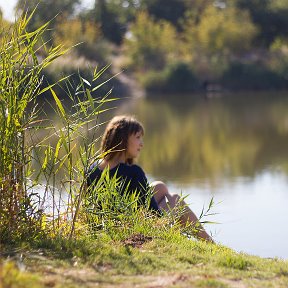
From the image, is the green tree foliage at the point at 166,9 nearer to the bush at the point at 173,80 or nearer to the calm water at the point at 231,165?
the bush at the point at 173,80

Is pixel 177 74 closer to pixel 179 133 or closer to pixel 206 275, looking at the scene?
pixel 179 133

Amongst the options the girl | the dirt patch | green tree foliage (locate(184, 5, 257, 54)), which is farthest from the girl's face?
green tree foliage (locate(184, 5, 257, 54))

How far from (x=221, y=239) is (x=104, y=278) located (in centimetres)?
342

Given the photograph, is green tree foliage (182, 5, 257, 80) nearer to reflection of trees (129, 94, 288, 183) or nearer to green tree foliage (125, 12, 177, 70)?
green tree foliage (125, 12, 177, 70)

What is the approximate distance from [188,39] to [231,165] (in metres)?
29.4

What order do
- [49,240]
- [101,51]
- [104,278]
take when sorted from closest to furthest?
Result: [104,278] < [49,240] < [101,51]

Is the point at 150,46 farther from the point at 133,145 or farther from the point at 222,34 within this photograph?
the point at 133,145

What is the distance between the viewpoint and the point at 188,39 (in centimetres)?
4006

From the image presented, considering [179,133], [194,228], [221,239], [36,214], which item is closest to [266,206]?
[221,239]

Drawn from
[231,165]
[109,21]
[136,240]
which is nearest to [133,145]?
[136,240]

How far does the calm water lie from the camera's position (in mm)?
6656

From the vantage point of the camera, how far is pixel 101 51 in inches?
1222

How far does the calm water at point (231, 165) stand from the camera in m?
6.66

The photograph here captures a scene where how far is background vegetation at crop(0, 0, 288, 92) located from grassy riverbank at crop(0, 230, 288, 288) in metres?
26.2
